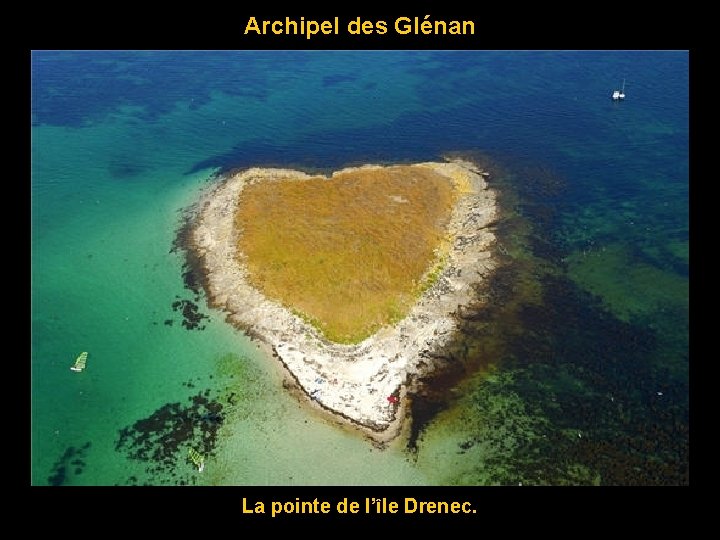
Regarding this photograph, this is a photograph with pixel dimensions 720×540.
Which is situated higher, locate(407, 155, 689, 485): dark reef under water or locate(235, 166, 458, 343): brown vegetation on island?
locate(235, 166, 458, 343): brown vegetation on island

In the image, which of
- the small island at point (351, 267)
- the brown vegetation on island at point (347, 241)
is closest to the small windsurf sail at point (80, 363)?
the small island at point (351, 267)

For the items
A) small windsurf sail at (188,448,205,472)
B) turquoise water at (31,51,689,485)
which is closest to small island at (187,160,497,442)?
turquoise water at (31,51,689,485)

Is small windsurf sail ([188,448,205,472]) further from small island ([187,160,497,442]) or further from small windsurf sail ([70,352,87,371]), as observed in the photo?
small windsurf sail ([70,352,87,371])

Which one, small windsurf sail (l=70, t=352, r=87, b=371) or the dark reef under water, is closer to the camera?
the dark reef under water

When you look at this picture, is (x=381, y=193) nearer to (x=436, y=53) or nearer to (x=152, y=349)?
(x=152, y=349)

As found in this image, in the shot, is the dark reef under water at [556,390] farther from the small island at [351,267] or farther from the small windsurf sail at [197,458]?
the small windsurf sail at [197,458]

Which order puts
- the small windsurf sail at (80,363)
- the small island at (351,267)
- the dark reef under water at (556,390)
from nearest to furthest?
the dark reef under water at (556,390)
the small island at (351,267)
the small windsurf sail at (80,363)
